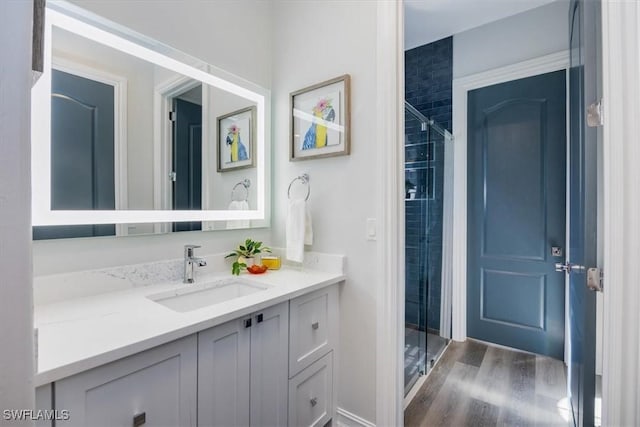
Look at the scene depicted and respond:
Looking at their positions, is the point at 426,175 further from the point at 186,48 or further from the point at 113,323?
the point at 113,323

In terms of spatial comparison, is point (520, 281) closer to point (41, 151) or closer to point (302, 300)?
point (302, 300)

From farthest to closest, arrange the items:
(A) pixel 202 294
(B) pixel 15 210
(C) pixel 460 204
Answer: (C) pixel 460 204 < (A) pixel 202 294 < (B) pixel 15 210

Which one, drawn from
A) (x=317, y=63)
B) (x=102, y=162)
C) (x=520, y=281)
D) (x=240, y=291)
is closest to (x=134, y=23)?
(x=102, y=162)

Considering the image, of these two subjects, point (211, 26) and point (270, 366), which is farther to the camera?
point (211, 26)

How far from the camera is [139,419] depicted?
0.86 meters

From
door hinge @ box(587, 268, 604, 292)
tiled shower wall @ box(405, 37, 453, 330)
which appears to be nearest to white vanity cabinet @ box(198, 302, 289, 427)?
tiled shower wall @ box(405, 37, 453, 330)

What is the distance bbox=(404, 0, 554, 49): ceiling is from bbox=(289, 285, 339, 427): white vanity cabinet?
2.23m

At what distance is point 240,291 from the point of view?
1.59 metres

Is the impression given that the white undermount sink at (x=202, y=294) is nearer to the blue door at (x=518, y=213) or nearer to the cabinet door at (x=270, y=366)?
the cabinet door at (x=270, y=366)

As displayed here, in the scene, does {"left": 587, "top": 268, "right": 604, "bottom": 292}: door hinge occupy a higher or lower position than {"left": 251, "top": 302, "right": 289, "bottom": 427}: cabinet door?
higher

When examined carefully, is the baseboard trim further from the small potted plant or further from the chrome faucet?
the chrome faucet

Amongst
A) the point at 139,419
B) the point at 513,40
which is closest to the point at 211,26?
the point at 139,419

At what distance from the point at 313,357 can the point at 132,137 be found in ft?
4.37

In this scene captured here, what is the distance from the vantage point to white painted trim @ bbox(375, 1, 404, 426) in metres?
1.49
